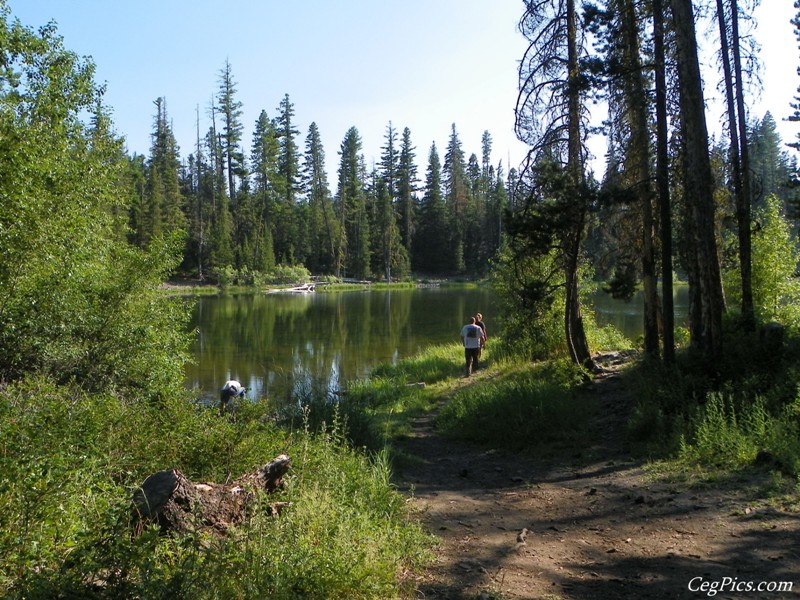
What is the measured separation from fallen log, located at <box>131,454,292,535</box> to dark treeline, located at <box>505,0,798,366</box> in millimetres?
7046

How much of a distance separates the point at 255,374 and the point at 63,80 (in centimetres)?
1049

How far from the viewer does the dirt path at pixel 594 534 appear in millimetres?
3996

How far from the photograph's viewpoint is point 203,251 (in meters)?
64.8

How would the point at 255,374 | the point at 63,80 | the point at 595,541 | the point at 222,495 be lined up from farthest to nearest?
1. the point at 255,374
2. the point at 63,80
3. the point at 595,541
4. the point at 222,495

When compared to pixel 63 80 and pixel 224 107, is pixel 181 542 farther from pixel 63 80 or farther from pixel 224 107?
pixel 224 107

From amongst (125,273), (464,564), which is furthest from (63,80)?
(464,564)

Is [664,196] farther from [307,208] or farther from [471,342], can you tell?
[307,208]

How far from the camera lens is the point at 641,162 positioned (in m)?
11.3

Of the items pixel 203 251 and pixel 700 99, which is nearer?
pixel 700 99

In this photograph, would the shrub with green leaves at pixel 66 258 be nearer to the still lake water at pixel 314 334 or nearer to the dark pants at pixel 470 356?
the still lake water at pixel 314 334

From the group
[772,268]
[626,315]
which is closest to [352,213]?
[626,315]

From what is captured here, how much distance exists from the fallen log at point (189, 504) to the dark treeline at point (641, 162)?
7.05m

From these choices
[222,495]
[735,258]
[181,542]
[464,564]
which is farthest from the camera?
[735,258]

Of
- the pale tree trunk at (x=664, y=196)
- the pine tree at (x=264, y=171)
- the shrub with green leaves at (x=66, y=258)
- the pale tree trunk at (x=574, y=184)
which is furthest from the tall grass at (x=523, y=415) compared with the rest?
the pine tree at (x=264, y=171)
